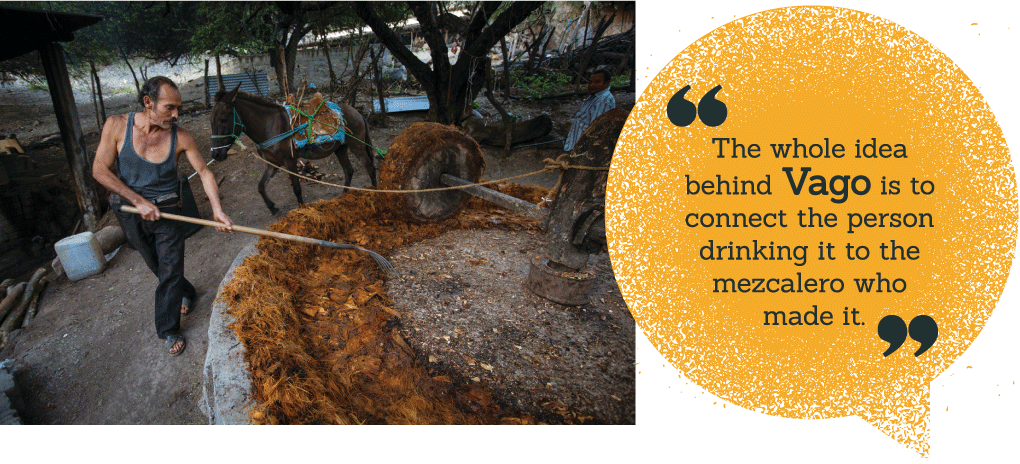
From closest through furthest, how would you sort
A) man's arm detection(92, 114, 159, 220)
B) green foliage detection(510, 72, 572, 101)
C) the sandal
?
man's arm detection(92, 114, 159, 220) < the sandal < green foliage detection(510, 72, 572, 101)

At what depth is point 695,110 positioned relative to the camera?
1.57 meters

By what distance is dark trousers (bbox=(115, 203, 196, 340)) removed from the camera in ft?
9.18

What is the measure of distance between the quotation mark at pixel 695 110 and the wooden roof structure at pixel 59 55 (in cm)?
626

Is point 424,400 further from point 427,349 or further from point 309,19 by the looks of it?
point 309,19

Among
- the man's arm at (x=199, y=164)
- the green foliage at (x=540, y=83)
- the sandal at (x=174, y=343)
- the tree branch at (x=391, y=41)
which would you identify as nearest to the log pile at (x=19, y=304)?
the sandal at (x=174, y=343)

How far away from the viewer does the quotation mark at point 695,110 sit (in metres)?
1.56

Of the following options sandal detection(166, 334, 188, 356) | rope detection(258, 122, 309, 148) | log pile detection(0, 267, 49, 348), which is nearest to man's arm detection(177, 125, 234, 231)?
sandal detection(166, 334, 188, 356)

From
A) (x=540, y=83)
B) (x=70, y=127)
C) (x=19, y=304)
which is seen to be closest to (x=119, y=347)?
A: (x=19, y=304)

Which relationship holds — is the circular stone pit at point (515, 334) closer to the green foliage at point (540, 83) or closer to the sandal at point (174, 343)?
the sandal at point (174, 343)

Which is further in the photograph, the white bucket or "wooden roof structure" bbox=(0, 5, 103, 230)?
"wooden roof structure" bbox=(0, 5, 103, 230)

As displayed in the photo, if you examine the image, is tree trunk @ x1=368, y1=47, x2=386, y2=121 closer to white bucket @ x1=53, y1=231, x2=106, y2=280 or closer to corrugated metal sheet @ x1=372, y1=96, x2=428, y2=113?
corrugated metal sheet @ x1=372, y1=96, x2=428, y2=113

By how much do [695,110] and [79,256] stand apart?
6.03m

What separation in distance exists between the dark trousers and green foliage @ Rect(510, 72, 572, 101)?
368 inches

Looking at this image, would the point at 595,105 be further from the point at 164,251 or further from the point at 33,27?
the point at 33,27
